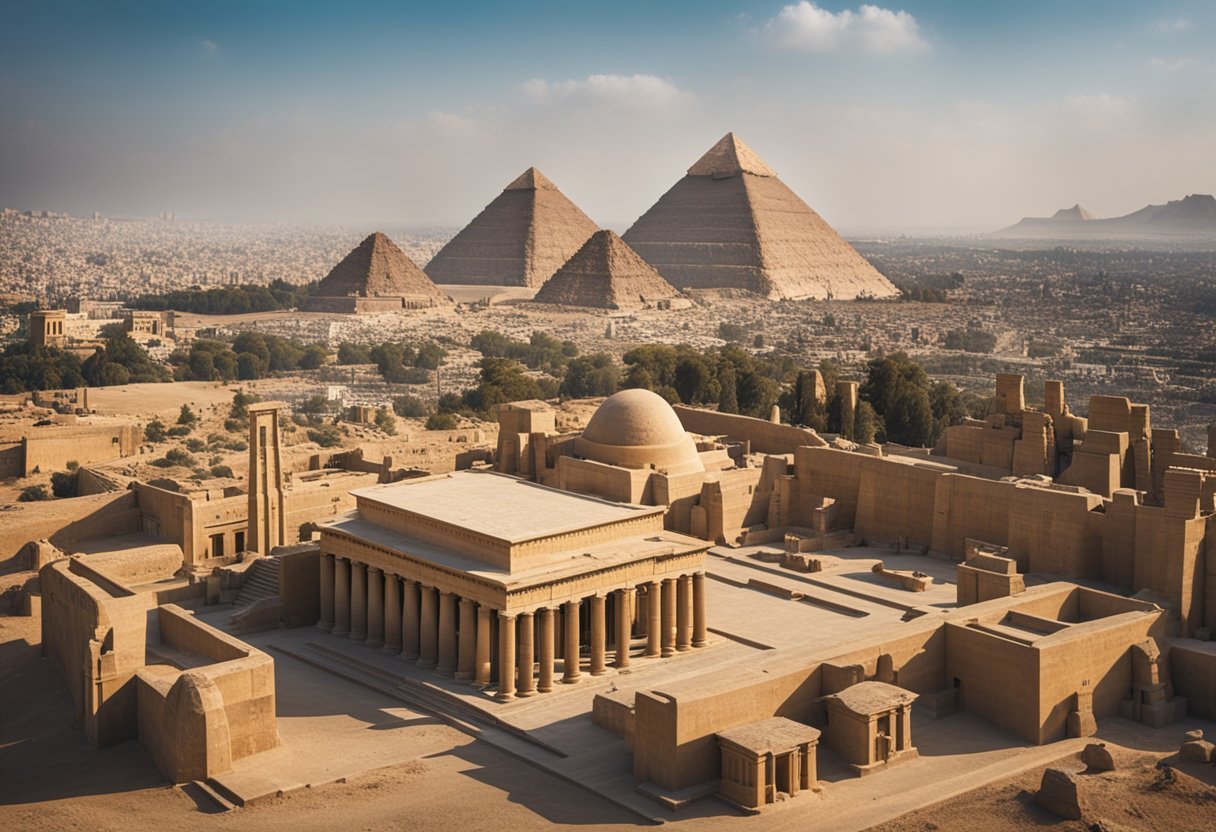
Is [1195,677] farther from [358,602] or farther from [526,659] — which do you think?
[358,602]

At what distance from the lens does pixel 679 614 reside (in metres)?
26.1

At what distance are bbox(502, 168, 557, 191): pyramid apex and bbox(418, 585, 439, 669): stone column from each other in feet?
416

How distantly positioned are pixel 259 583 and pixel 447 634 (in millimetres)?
6217

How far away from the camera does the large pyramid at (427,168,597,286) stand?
14988 cm

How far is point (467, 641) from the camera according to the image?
24234mm

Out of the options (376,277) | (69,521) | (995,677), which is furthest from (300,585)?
(376,277)

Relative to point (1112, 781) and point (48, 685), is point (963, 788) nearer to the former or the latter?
point (1112, 781)

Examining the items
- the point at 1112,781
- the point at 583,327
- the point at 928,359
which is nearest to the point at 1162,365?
the point at 928,359

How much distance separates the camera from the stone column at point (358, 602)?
1051 inches

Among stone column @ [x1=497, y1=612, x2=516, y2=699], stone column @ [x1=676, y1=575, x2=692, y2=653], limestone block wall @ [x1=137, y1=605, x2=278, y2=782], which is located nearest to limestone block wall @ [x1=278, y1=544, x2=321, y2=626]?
limestone block wall @ [x1=137, y1=605, x2=278, y2=782]

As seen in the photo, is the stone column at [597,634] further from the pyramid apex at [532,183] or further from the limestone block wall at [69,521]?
the pyramid apex at [532,183]

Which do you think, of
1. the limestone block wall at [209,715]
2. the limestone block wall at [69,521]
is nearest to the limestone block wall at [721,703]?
the limestone block wall at [209,715]

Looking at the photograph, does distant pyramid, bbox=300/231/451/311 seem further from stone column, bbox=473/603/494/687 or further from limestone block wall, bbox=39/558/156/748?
stone column, bbox=473/603/494/687

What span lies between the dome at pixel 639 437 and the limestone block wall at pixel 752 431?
5536mm
